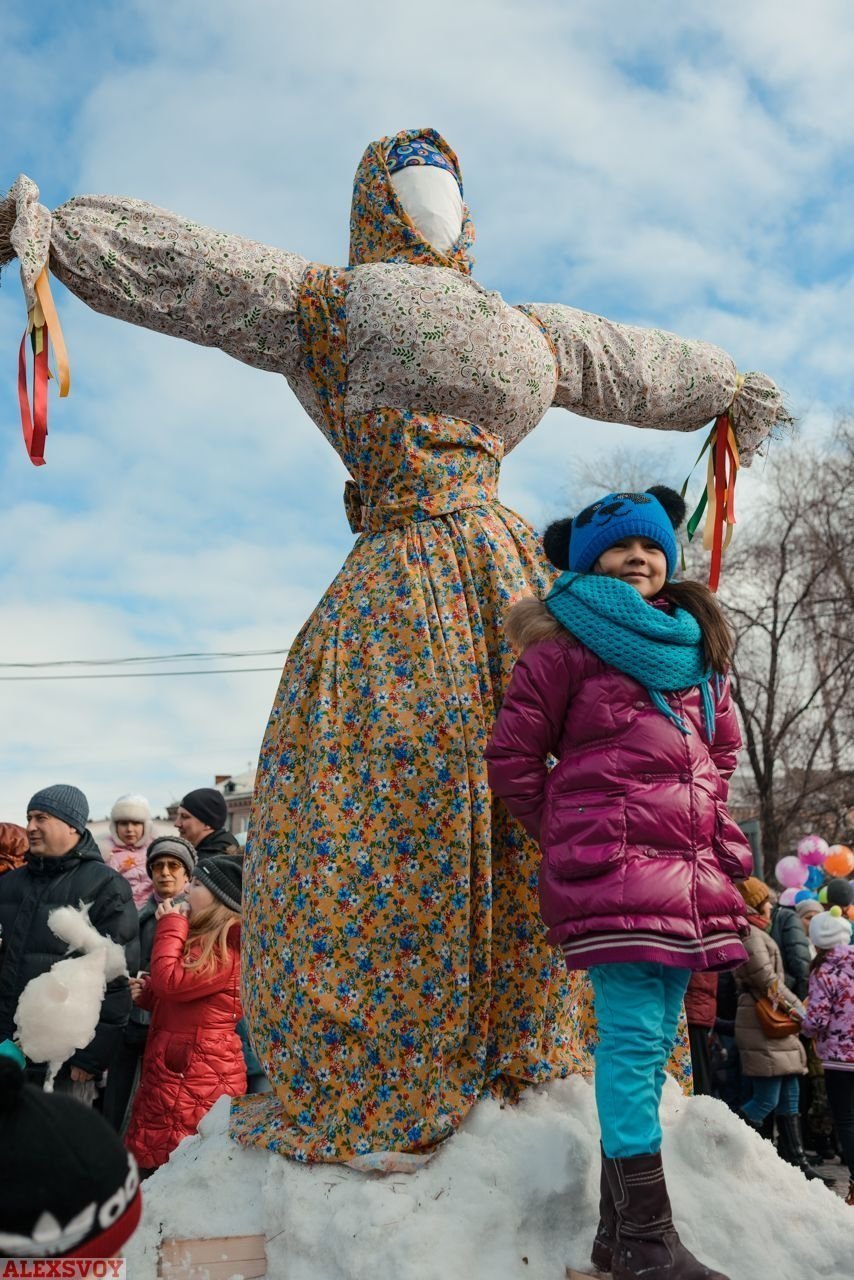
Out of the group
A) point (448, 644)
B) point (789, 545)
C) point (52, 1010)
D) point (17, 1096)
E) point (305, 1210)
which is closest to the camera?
point (17, 1096)

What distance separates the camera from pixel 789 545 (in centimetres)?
1959

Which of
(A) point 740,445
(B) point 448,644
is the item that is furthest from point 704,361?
(B) point 448,644

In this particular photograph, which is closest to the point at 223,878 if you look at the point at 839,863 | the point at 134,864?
the point at 134,864

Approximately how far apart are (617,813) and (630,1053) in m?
0.47

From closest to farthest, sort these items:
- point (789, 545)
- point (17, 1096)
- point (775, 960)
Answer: point (17, 1096) → point (775, 960) → point (789, 545)

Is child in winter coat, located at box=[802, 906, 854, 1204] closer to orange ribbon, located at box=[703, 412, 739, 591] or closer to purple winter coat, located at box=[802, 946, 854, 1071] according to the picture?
purple winter coat, located at box=[802, 946, 854, 1071]

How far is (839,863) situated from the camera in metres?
11.5

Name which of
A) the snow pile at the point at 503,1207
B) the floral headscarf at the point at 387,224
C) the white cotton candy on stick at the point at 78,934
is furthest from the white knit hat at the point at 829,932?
the white cotton candy on stick at the point at 78,934

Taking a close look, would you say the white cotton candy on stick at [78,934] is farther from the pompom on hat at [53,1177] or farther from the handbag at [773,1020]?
the handbag at [773,1020]

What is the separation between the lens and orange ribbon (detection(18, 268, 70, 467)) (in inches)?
116

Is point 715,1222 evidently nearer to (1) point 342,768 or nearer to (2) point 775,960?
(1) point 342,768

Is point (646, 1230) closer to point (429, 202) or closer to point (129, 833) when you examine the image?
point (429, 202)

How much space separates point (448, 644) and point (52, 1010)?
123cm

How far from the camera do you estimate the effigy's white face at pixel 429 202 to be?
11.2ft
